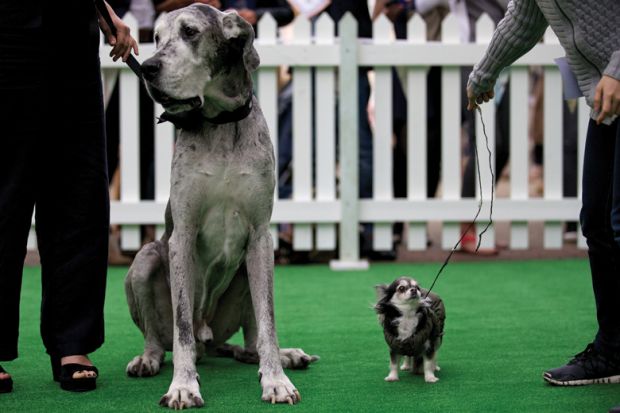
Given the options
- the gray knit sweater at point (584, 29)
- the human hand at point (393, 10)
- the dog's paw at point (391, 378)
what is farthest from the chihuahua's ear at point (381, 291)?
the human hand at point (393, 10)

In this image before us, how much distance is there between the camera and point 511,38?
4.18m

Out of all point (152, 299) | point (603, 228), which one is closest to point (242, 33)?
point (152, 299)

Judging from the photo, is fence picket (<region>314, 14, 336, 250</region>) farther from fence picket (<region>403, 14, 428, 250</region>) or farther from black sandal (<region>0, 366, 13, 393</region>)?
black sandal (<region>0, 366, 13, 393</region>)

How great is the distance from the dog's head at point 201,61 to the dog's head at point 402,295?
94 centimetres

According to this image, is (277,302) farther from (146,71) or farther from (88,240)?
(146,71)

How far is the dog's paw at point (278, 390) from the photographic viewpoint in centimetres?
399

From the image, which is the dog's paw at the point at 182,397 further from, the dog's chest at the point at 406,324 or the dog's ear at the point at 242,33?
the dog's ear at the point at 242,33

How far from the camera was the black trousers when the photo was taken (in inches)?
165

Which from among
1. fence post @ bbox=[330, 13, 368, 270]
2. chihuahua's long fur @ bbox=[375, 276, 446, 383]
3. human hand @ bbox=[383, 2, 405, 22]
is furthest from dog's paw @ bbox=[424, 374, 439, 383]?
human hand @ bbox=[383, 2, 405, 22]

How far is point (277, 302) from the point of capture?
6.44 metres

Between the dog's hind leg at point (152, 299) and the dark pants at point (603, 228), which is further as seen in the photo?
the dog's hind leg at point (152, 299)

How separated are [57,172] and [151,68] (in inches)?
28.4

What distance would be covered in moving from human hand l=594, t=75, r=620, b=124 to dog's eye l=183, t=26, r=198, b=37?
1485mm

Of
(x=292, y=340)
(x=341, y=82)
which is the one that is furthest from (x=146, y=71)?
(x=341, y=82)
